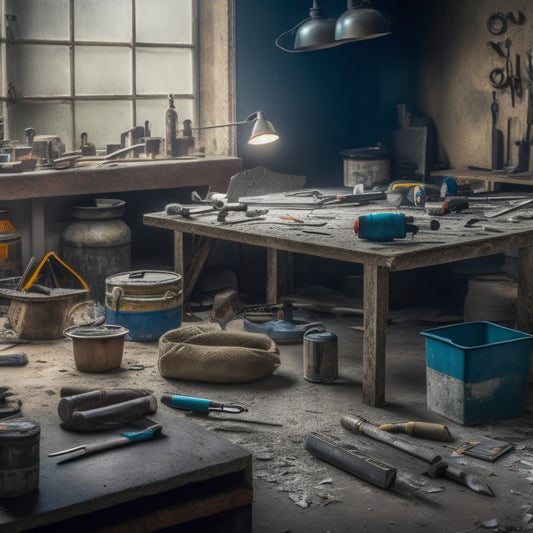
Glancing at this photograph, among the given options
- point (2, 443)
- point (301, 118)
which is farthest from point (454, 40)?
point (2, 443)

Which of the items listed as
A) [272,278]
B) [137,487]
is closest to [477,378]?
[137,487]

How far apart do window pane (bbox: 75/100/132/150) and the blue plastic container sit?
314cm

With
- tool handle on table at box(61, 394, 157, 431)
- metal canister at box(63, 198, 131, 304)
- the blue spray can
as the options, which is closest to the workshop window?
metal canister at box(63, 198, 131, 304)

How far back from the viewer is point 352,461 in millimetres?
3400

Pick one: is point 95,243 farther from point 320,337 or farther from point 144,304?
point 320,337

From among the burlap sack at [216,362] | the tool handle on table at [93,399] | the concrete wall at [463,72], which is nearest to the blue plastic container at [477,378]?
the burlap sack at [216,362]

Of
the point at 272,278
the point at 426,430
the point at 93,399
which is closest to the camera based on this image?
the point at 93,399

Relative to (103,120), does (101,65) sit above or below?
above

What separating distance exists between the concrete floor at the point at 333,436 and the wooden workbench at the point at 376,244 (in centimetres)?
37

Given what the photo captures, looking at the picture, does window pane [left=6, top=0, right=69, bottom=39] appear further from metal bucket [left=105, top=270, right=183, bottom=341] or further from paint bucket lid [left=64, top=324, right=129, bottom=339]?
paint bucket lid [left=64, top=324, right=129, bottom=339]

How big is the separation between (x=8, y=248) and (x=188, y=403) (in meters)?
2.14

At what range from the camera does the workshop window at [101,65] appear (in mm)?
5930

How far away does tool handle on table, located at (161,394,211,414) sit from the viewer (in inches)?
157

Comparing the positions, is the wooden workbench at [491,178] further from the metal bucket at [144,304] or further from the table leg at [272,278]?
the metal bucket at [144,304]
